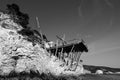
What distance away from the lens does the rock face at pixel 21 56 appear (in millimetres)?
16375

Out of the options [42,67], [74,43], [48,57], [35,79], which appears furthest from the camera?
[48,57]

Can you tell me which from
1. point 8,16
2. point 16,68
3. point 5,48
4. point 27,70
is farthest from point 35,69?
point 8,16

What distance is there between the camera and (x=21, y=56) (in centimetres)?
1780

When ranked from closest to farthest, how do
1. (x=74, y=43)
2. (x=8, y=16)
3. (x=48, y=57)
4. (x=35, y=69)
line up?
(x=35, y=69) → (x=74, y=43) → (x=48, y=57) → (x=8, y=16)

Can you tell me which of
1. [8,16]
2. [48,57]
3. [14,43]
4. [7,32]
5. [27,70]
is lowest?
[27,70]

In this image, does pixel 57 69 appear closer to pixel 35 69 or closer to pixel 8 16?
pixel 35 69

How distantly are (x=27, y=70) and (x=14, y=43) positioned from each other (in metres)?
5.56

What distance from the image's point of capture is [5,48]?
681 inches

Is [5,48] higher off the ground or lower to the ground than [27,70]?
higher

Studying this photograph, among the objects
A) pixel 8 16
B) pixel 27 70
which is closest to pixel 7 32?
pixel 8 16

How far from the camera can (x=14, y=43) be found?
61.1 ft

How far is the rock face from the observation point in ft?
53.7

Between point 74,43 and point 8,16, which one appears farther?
point 8,16

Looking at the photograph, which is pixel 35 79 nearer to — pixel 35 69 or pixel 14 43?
pixel 35 69
